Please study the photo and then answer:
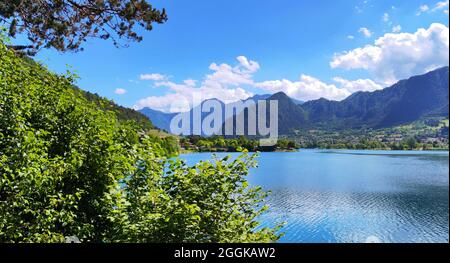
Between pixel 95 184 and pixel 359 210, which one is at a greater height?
pixel 95 184

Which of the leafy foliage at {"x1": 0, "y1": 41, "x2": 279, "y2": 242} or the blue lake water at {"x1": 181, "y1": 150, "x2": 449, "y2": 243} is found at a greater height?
the leafy foliage at {"x1": 0, "y1": 41, "x2": 279, "y2": 242}

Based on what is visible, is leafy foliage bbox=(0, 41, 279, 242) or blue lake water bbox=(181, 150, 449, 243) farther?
blue lake water bbox=(181, 150, 449, 243)

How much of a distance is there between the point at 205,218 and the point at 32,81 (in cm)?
737

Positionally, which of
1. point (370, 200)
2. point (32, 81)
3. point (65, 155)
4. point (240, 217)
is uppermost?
point (32, 81)

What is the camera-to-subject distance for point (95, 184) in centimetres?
944

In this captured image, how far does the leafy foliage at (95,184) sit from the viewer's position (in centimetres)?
727

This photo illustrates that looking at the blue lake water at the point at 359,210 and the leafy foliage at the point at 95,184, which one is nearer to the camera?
the leafy foliage at the point at 95,184

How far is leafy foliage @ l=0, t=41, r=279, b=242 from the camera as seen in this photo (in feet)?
23.8

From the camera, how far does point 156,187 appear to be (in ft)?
28.4

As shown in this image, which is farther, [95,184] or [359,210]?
[359,210]
